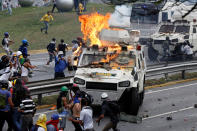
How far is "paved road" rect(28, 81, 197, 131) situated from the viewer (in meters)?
13.3

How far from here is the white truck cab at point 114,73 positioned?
13258 millimetres

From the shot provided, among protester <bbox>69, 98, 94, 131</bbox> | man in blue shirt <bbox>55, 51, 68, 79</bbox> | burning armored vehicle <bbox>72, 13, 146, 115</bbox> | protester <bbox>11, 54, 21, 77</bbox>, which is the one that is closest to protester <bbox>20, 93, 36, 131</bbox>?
protester <bbox>69, 98, 94, 131</bbox>

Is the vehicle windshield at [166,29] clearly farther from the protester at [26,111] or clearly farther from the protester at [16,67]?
the protester at [26,111]

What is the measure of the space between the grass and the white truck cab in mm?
15019

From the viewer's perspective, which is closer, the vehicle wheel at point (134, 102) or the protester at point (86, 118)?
the protester at point (86, 118)

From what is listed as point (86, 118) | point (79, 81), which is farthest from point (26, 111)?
point (79, 81)

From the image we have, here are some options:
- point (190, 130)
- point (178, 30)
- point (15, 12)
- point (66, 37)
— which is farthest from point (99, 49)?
point (15, 12)

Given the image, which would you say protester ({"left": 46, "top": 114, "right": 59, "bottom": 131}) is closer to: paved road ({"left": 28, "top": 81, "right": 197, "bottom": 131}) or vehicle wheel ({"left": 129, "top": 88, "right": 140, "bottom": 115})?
paved road ({"left": 28, "top": 81, "right": 197, "bottom": 131})

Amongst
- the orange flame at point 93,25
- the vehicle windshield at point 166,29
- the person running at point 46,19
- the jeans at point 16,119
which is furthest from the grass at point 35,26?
the jeans at point 16,119

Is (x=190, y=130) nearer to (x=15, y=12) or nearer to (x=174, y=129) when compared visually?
(x=174, y=129)

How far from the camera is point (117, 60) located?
47.9 feet

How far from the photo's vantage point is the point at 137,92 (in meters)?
13.8

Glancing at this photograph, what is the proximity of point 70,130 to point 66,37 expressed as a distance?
69.6ft

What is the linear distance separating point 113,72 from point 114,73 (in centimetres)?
9
